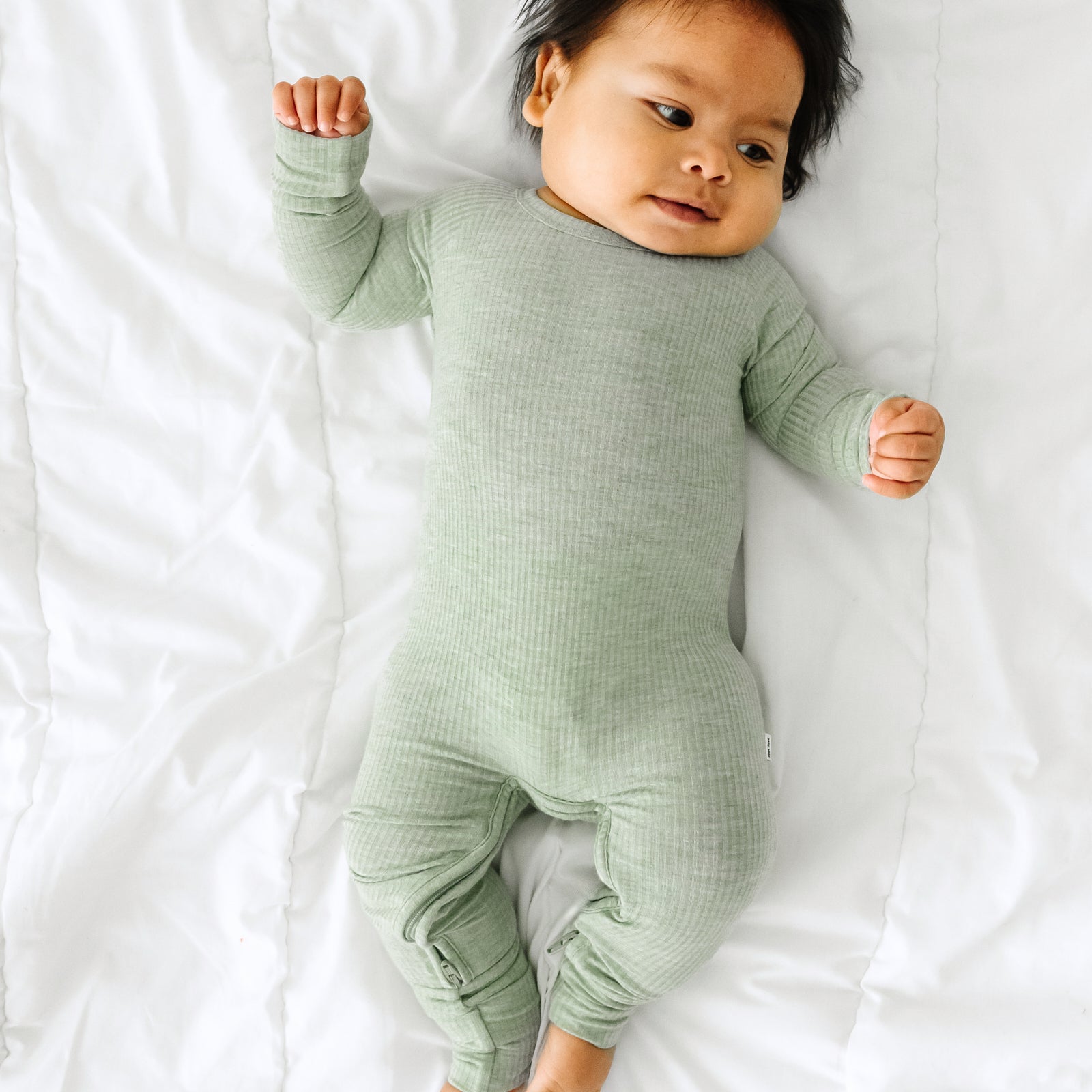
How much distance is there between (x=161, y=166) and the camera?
1151 mm

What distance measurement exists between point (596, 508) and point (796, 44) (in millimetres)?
509

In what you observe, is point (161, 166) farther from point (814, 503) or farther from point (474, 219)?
point (814, 503)

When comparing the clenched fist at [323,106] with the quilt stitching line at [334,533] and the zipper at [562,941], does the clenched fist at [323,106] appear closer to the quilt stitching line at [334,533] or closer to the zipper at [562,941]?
the quilt stitching line at [334,533]

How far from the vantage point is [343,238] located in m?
1.09

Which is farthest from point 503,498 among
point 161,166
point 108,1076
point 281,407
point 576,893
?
point 108,1076

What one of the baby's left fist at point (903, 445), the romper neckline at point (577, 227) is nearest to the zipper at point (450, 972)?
the baby's left fist at point (903, 445)

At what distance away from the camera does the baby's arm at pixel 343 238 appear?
3.41ft

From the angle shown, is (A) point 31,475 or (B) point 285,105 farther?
(A) point 31,475

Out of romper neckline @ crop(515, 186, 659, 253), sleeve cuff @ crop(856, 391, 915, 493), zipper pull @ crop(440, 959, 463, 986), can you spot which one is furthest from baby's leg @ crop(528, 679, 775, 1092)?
romper neckline @ crop(515, 186, 659, 253)

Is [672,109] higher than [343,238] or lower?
higher

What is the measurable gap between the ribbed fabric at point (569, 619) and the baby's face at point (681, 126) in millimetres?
45

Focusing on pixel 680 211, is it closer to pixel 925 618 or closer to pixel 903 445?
pixel 903 445

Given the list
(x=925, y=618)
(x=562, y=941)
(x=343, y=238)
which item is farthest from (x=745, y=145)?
(x=562, y=941)

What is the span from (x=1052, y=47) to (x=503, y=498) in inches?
30.6
